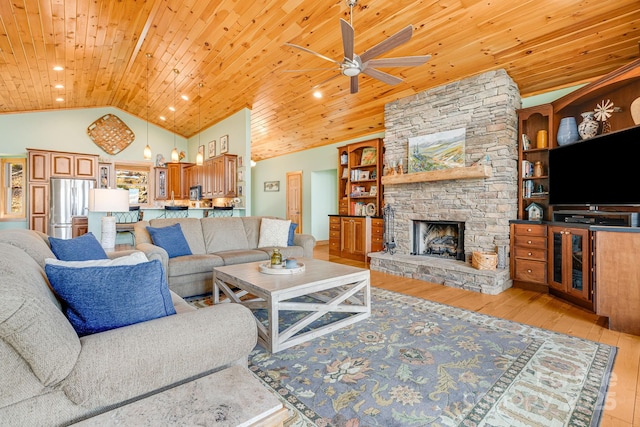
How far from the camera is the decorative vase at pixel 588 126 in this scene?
11.5 ft

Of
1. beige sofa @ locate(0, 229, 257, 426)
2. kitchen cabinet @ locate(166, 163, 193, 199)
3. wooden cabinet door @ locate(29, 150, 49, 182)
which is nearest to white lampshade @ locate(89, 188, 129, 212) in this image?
beige sofa @ locate(0, 229, 257, 426)

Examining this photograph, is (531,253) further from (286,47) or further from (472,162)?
(286,47)

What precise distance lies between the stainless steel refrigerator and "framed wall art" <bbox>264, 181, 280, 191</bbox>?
458cm

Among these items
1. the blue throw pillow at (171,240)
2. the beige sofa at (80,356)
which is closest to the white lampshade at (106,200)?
the blue throw pillow at (171,240)

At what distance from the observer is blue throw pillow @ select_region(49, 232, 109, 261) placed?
2054mm

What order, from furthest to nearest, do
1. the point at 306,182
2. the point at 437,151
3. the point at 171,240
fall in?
the point at 306,182 → the point at 437,151 → the point at 171,240

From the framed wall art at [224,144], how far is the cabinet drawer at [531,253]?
577 cm

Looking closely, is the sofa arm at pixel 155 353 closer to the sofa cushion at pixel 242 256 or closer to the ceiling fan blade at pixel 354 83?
the sofa cushion at pixel 242 256

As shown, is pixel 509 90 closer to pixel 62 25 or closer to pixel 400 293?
pixel 400 293

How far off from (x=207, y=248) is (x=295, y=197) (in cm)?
469

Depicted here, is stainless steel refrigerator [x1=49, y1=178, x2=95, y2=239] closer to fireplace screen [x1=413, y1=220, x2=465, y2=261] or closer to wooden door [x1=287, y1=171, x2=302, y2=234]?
wooden door [x1=287, y1=171, x2=302, y2=234]

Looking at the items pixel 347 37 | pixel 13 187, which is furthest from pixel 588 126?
pixel 13 187

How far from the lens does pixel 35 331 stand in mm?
867

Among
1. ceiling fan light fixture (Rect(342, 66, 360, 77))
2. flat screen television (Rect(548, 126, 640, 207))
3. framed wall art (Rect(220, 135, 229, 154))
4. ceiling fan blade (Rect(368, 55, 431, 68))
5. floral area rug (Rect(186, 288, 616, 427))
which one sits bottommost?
floral area rug (Rect(186, 288, 616, 427))
